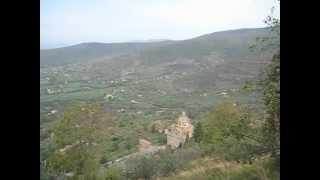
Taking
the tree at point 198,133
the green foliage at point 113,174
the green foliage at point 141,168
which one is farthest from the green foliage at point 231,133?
the green foliage at point 113,174

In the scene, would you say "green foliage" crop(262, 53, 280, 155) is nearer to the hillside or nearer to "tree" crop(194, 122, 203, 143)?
the hillside

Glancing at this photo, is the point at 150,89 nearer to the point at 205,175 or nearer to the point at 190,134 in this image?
the point at 190,134

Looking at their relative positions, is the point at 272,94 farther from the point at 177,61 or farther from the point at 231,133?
the point at 177,61

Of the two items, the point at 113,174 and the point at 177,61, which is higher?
the point at 177,61

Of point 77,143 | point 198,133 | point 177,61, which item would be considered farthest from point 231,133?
point 77,143

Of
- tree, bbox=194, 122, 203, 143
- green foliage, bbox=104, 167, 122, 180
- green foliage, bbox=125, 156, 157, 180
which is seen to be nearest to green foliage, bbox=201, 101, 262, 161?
tree, bbox=194, 122, 203, 143

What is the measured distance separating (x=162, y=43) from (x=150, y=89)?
0.18 meters

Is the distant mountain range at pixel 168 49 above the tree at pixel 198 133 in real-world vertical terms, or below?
above

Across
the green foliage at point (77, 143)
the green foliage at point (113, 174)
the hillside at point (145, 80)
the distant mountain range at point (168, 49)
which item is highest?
the distant mountain range at point (168, 49)

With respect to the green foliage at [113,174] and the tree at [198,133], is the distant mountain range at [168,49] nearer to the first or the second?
the tree at [198,133]

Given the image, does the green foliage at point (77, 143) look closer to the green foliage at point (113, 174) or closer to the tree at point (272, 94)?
the green foliage at point (113, 174)

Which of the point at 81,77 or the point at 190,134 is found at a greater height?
the point at 81,77

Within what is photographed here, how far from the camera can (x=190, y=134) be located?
131cm
